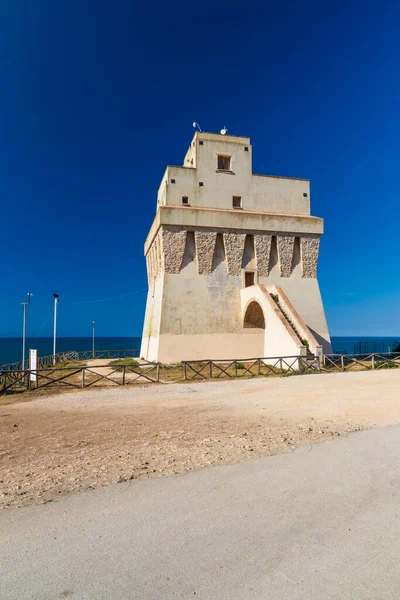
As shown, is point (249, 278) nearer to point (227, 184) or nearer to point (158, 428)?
point (227, 184)

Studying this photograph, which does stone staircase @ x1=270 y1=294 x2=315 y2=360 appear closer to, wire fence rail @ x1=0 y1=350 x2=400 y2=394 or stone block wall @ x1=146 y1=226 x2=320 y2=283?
wire fence rail @ x1=0 y1=350 x2=400 y2=394

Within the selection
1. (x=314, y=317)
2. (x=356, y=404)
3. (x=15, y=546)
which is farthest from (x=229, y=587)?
(x=314, y=317)

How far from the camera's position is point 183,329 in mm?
24672

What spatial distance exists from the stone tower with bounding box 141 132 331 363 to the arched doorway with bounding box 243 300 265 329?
0.23ft

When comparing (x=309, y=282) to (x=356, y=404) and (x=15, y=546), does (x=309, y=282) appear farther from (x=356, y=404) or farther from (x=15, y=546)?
(x=15, y=546)

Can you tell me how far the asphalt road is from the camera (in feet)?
9.48

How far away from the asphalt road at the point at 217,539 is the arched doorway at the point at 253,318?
20.3 metres

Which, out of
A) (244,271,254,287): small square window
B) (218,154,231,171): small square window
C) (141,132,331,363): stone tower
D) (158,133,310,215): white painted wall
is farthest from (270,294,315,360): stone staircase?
(218,154,231,171): small square window

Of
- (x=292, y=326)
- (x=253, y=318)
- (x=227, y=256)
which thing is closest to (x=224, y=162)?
(x=227, y=256)

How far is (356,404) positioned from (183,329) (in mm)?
15494

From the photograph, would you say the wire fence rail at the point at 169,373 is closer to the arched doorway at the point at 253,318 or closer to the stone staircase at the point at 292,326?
the stone staircase at the point at 292,326

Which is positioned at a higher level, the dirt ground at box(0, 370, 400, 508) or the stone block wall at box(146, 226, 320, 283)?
the stone block wall at box(146, 226, 320, 283)

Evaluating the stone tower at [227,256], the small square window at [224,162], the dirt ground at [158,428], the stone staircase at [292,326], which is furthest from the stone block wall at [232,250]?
the dirt ground at [158,428]

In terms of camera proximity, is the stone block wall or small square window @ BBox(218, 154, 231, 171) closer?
the stone block wall
